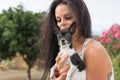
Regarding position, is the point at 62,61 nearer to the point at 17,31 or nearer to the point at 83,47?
the point at 83,47

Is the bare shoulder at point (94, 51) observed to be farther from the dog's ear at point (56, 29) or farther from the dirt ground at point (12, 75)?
the dirt ground at point (12, 75)

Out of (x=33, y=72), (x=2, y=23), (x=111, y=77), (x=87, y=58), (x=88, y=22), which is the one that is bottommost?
(x=33, y=72)

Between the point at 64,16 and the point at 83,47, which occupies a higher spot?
the point at 64,16

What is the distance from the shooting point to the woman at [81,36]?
7.16 feet

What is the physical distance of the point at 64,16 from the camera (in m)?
2.27

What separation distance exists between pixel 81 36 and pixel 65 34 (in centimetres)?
10

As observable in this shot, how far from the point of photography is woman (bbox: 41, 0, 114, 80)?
2182 mm

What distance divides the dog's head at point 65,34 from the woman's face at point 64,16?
0.03 meters

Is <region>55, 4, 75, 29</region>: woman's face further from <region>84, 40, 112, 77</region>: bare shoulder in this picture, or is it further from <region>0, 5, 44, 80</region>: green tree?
<region>0, 5, 44, 80</region>: green tree

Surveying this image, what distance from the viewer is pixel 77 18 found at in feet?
7.39

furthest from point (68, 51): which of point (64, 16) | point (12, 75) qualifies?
point (12, 75)

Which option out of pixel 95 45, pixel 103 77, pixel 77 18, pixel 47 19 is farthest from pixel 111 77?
pixel 47 19

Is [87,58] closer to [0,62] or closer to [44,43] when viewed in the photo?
[44,43]

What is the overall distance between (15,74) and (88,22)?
723 inches
